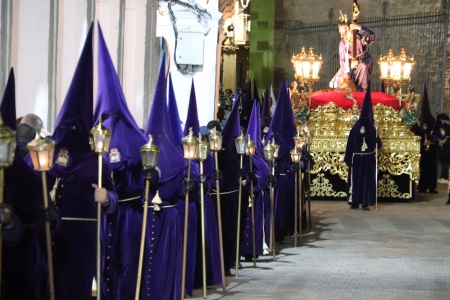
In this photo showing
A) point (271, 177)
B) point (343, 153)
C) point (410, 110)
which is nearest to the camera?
point (271, 177)

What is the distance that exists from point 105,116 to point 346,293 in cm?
399

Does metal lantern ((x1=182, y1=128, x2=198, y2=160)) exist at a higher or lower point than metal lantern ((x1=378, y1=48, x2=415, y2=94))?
lower

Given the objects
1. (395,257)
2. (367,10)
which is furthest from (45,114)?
(367,10)

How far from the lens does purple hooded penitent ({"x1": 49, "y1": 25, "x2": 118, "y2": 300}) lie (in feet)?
27.4

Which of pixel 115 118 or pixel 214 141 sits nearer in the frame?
pixel 115 118

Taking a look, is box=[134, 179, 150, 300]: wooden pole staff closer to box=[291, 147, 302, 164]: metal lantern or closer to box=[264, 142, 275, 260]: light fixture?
box=[264, 142, 275, 260]: light fixture

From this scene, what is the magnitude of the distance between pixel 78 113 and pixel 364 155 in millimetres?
A: 15470

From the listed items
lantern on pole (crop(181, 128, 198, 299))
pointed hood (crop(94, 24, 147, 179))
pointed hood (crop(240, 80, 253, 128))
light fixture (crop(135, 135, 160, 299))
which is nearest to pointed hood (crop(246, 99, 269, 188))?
lantern on pole (crop(181, 128, 198, 299))

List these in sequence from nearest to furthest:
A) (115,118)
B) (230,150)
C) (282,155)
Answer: (115,118)
(230,150)
(282,155)

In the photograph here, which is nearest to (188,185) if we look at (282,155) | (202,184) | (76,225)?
(202,184)

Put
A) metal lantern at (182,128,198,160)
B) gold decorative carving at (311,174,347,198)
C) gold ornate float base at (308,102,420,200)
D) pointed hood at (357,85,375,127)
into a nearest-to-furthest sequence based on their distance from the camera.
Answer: metal lantern at (182,128,198,160), pointed hood at (357,85,375,127), gold ornate float base at (308,102,420,200), gold decorative carving at (311,174,347,198)

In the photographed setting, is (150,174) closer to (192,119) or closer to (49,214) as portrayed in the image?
(49,214)

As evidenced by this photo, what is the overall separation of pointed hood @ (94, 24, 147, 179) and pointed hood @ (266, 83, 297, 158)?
7.34 metres

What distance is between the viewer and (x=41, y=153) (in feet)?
23.9
